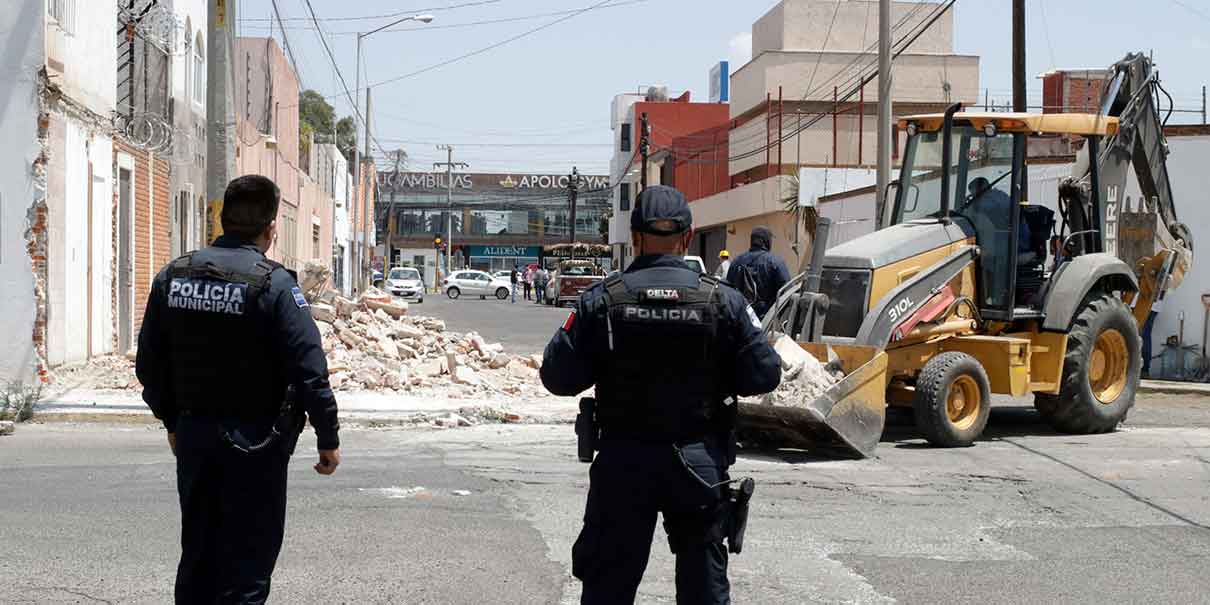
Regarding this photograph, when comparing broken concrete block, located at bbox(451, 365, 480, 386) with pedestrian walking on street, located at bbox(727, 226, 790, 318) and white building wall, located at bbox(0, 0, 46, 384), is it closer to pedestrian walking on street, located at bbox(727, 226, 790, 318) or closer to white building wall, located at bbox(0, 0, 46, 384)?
pedestrian walking on street, located at bbox(727, 226, 790, 318)

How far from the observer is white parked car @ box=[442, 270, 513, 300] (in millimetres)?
65250

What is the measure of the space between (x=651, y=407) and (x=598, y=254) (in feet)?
197

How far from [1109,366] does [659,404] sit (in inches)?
380

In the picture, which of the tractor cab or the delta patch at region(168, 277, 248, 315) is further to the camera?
the tractor cab

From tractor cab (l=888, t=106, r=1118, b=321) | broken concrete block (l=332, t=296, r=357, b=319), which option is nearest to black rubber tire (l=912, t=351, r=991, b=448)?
tractor cab (l=888, t=106, r=1118, b=321)

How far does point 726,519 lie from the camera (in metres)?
4.48

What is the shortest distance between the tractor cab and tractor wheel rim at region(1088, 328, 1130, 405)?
972 millimetres

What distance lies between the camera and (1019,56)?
2248cm

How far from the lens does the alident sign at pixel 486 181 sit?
102500 millimetres

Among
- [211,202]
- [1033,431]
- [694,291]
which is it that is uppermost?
[211,202]

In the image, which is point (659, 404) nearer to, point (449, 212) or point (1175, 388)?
point (1175, 388)

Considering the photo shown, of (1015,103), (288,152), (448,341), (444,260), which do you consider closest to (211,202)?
(448,341)

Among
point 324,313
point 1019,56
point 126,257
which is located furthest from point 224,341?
point 1019,56

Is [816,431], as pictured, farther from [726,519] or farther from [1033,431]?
[726,519]
